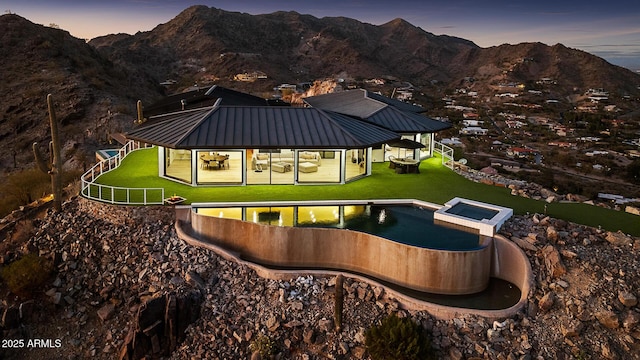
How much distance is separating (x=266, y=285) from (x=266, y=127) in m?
8.30

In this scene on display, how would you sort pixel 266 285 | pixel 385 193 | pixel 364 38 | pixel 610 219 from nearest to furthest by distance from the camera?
1. pixel 266 285
2. pixel 610 219
3. pixel 385 193
4. pixel 364 38

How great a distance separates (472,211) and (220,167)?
10464mm

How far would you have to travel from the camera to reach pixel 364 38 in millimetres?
155375

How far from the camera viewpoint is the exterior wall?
1402cm

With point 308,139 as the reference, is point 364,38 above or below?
above

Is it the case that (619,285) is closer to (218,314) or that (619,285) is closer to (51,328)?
(218,314)

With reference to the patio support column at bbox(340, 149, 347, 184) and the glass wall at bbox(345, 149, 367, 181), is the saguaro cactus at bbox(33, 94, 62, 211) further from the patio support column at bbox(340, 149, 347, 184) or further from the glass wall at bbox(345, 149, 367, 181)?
the glass wall at bbox(345, 149, 367, 181)

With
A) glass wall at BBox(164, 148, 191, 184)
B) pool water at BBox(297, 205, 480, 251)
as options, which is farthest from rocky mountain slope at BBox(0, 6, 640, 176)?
pool water at BBox(297, 205, 480, 251)

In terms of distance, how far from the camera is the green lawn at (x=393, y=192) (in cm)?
1691

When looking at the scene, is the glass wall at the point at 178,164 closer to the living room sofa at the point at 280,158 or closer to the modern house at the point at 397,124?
the living room sofa at the point at 280,158

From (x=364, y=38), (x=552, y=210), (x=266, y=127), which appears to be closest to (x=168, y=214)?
(x=266, y=127)

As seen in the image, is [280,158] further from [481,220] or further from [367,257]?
[481,220]

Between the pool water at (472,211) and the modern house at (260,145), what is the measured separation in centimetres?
461

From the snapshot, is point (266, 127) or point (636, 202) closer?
point (266, 127)
